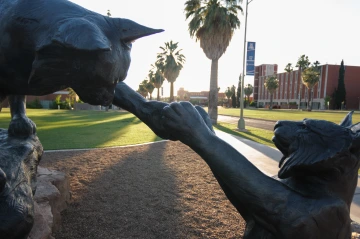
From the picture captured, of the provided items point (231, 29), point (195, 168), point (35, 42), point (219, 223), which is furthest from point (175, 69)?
point (35, 42)

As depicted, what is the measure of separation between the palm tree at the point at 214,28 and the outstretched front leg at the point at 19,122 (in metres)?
17.0

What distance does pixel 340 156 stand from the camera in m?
1.13

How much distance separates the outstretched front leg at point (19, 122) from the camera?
132cm

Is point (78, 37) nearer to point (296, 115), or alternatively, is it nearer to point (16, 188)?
point (16, 188)

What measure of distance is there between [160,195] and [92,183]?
149 centimetres

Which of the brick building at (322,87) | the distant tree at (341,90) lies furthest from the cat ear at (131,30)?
the distant tree at (341,90)

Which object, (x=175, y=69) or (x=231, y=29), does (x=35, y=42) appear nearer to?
(x=231, y=29)

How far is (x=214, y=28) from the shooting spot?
59.5 ft

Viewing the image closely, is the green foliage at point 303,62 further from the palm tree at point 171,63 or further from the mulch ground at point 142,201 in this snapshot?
the mulch ground at point 142,201

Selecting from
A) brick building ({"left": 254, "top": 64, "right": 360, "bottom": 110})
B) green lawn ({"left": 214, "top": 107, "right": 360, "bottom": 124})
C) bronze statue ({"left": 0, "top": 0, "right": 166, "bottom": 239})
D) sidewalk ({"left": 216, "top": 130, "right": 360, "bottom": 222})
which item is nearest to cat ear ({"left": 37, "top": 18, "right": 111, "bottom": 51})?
bronze statue ({"left": 0, "top": 0, "right": 166, "bottom": 239})

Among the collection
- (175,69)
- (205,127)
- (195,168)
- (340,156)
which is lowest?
(195,168)

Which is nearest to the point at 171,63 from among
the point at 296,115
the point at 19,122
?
the point at 296,115

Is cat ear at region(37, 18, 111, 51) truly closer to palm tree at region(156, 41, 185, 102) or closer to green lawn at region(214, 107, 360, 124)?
green lawn at region(214, 107, 360, 124)

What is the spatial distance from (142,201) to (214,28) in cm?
1599
